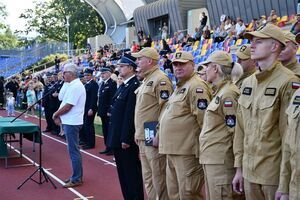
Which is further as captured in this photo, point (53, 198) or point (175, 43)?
point (175, 43)

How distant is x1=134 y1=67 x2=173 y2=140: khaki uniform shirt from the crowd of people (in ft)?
0.04

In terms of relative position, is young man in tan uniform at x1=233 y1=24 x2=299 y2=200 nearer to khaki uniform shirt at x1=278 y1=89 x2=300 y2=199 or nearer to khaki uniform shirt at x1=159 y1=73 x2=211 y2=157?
khaki uniform shirt at x1=278 y1=89 x2=300 y2=199

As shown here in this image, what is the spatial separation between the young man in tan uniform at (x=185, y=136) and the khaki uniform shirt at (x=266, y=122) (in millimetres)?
1066

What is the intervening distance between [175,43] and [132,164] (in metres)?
19.6

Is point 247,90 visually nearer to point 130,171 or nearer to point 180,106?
point 180,106

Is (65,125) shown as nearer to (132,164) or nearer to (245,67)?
(132,164)

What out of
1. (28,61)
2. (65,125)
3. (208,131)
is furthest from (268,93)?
(28,61)

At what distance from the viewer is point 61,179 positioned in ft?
24.2

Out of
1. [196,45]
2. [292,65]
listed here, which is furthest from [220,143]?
[196,45]

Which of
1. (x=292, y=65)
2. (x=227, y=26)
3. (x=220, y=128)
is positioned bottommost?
(x=220, y=128)

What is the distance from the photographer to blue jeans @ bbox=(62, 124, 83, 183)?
6531 mm

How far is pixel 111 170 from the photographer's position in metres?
7.97

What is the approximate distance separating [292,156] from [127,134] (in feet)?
9.40

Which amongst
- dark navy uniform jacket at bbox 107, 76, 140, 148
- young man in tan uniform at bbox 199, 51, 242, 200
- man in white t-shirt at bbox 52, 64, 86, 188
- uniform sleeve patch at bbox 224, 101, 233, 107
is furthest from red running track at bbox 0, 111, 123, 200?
uniform sleeve patch at bbox 224, 101, 233, 107
